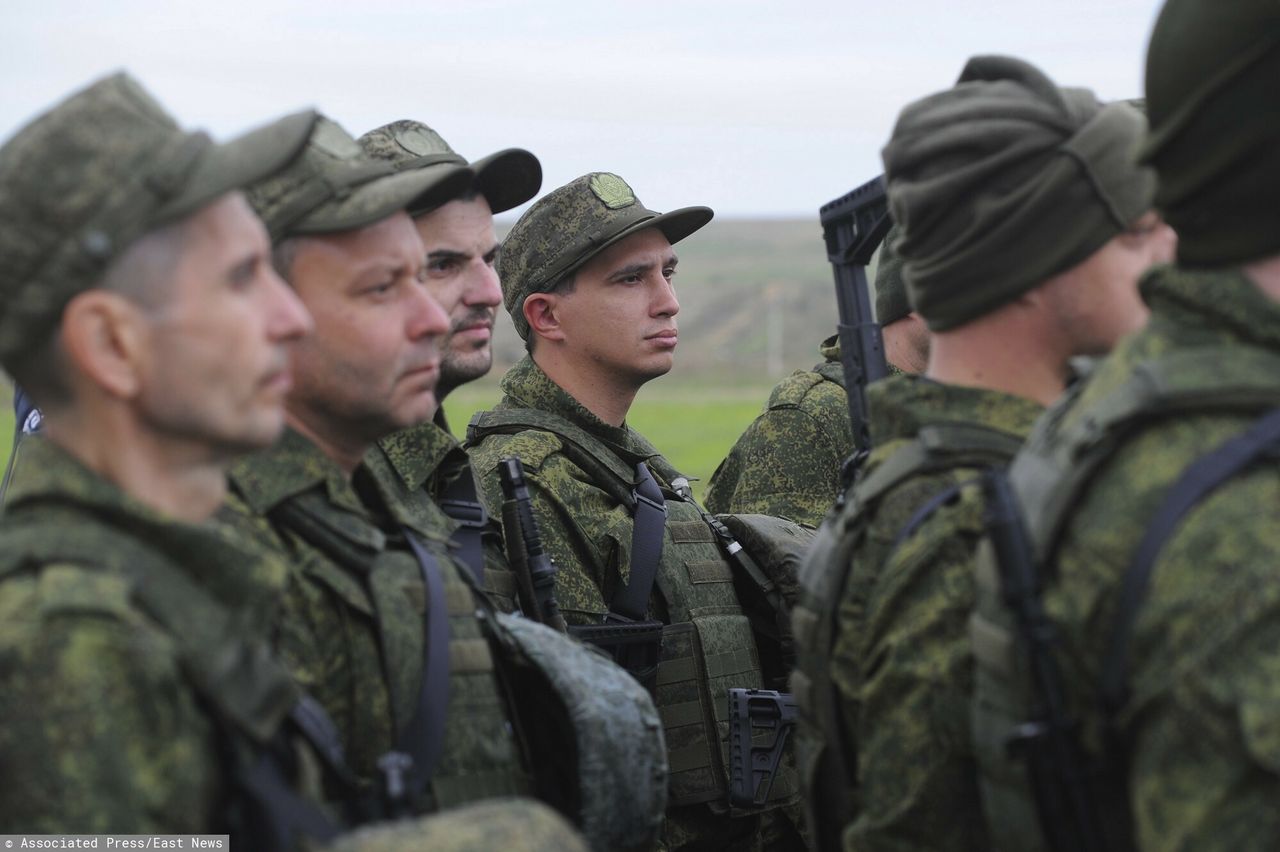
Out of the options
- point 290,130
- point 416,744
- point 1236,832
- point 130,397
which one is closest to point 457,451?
point 416,744

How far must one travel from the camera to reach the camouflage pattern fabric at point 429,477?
149 inches

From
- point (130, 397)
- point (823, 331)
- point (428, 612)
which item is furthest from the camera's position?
point (823, 331)

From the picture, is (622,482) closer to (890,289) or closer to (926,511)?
(890,289)

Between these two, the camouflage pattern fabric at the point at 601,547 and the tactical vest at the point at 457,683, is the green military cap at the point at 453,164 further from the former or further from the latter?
the tactical vest at the point at 457,683

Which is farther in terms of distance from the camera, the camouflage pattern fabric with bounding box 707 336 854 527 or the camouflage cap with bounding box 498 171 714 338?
the camouflage pattern fabric with bounding box 707 336 854 527

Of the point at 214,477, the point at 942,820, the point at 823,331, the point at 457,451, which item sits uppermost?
the point at 823,331

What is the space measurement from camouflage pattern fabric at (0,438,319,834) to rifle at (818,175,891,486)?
94.0 inches

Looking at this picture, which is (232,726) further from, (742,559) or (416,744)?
(742,559)

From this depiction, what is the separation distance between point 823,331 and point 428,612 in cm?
9902

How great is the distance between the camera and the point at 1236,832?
6.45 feet

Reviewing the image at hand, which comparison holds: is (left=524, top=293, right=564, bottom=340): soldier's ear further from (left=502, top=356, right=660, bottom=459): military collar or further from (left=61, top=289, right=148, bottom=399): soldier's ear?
(left=61, top=289, right=148, bottom=399): soldier's ear

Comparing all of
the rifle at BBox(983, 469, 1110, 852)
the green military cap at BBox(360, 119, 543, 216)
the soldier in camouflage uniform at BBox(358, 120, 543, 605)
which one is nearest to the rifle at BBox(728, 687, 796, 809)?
the soldier in camouflage uniform at BBox(358, 120, 543, 605)

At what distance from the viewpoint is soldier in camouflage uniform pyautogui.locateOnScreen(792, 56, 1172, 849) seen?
2.93 m

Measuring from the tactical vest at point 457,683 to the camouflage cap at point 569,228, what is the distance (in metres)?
2.60
